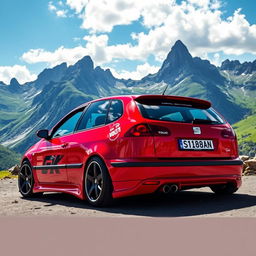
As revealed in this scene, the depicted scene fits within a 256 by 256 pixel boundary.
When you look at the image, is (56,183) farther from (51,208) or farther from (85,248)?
(85,248)

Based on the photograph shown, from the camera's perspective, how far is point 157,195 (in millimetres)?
7844

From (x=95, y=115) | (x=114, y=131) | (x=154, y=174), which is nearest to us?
(x=154, y=174)

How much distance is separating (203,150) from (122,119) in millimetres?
1329

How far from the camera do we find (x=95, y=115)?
23.1 feet

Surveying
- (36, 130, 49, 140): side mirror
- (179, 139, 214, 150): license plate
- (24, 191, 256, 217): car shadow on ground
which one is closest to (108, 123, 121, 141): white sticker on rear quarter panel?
(179, 139, 214, 150): license plate

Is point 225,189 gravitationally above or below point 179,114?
below

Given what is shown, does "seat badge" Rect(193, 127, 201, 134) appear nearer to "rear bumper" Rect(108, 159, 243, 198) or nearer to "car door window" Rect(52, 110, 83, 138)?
"rear bumper" Rect(108, 159, 243, 198)

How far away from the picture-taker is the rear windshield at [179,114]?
Result: 20.3 ft

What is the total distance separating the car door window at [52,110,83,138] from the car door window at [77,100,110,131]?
0.90 ft

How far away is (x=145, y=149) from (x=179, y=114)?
3.13 ft

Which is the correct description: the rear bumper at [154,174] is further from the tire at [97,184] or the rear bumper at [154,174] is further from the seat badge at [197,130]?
the seat badge at [197,130]

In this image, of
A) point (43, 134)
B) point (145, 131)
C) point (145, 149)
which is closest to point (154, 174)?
point (145, 149)

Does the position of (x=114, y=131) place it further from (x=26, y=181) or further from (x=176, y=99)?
(x=26, y=181)

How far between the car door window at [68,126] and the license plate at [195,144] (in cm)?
231
